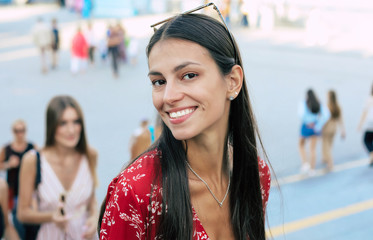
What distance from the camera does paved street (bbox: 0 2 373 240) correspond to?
25.1 feet

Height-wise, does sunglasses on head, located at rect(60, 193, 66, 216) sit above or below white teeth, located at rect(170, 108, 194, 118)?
below

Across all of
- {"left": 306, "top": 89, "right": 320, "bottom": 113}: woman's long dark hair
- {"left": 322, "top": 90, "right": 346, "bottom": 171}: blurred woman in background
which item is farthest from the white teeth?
{"left": 322, "top": 90, "right": 346, "bottom": 171}: blurred woman in background

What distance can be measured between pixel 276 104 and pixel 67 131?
34.5 ft

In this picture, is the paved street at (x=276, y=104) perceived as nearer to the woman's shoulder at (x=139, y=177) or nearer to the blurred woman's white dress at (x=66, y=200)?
the woman's shoulder at (x=139, y=177)

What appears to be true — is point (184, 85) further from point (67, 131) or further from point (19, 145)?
point (19, 145)

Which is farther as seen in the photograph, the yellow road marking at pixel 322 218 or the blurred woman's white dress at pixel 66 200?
the yellow road marking at pixel 322 218

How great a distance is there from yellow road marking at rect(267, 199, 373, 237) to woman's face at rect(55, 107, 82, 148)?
11.3ft

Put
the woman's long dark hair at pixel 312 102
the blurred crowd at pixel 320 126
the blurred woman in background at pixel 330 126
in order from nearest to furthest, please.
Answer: the woman's long dark hair at pixel 312 102, the blurred crowd at pixel 320 126, the blurred woman in background at pixel 330 126

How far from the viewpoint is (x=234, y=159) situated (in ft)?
7.47

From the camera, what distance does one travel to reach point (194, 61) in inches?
71.1

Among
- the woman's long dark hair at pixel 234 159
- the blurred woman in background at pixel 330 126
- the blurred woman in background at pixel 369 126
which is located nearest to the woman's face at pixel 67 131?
the woman's long dark hair at pixel 234 159

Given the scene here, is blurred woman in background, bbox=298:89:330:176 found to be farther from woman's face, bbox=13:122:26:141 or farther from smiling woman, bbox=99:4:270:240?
smiling woman, bbox=99:4:270:240

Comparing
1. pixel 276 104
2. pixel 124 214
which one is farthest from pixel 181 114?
pixel 276 104

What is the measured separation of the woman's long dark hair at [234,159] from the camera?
6.00ft
